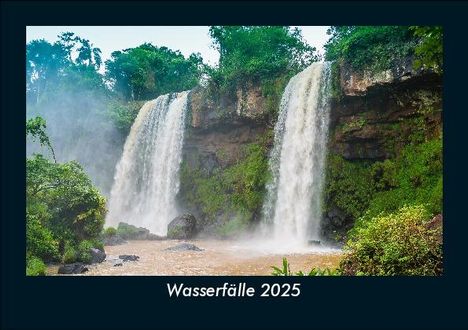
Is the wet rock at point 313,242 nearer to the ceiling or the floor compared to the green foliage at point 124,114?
nearer to the floor

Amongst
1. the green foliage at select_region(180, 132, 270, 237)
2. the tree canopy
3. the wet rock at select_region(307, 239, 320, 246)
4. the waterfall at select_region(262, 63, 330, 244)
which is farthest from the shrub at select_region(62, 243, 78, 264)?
the tree canopy

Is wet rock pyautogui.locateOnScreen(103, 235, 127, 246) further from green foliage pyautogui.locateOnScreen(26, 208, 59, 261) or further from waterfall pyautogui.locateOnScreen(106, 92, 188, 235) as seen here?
green foliage pyautogui.locateOnScreen(26, 208, 59, 261)

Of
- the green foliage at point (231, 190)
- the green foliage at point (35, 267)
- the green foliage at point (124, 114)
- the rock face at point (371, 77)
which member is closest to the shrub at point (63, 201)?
the green foliage at point (35, 267)

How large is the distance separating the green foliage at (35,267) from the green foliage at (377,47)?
11.2 metres

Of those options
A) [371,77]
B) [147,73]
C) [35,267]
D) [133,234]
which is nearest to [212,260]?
[35,267]

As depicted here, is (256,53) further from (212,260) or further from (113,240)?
(212,260)

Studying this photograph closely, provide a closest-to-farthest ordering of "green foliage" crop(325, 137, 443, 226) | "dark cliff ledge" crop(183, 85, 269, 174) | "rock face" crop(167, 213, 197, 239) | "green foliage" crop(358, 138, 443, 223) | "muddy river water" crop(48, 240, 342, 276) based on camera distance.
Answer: "muddy river water" crop(48, 240, 342, 276), "green foliage" crop(358, 138, 443, 223), "green foliage" crop(325, 137, 443, 226), "rock face" crop(167, 213, 197, 239), "dark cliff ledge" crop(183, 85, 269, 174)

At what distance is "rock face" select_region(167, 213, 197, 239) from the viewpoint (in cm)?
1738

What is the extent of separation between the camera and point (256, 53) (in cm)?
2367

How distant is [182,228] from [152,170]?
200 inches

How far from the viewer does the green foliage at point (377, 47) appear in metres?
13.7

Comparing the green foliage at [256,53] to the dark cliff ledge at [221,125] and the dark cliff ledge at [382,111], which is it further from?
the dark cliff ledge at [382,111]

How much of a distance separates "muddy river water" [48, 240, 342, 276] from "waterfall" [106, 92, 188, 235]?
594cm
